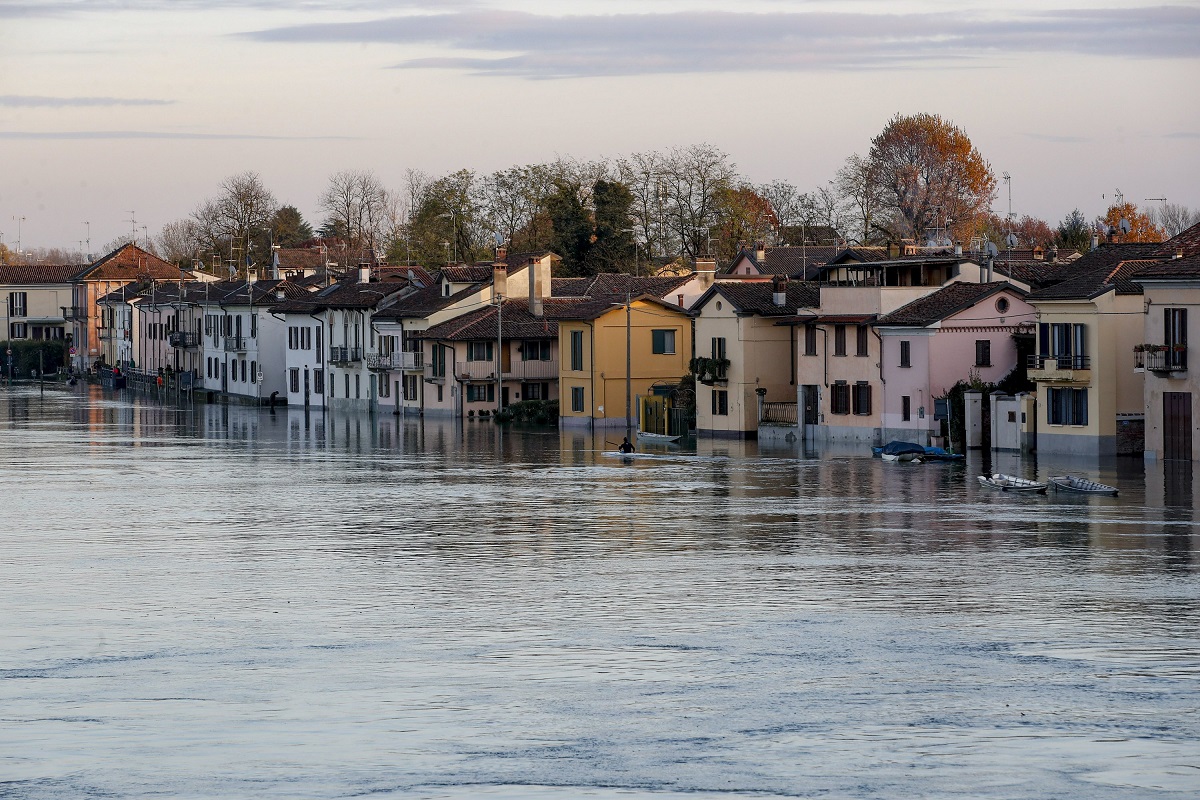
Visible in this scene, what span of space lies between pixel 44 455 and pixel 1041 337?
39071 millimetres

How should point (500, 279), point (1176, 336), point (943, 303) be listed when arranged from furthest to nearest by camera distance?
point (500, 279)
point (943, 303)
point (1176, 336)

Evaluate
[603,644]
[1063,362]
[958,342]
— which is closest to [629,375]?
[958,342]

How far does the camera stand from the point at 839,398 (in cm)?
7262

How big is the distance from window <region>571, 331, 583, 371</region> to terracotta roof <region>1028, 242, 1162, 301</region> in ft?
90.7

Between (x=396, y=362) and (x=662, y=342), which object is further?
(x=396, y=362)

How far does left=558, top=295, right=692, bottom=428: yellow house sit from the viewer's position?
87.5 m

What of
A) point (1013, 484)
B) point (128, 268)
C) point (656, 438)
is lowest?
point (1013, 484)

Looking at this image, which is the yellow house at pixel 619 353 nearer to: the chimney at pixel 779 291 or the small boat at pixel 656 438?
the small boat at pixel 656 438

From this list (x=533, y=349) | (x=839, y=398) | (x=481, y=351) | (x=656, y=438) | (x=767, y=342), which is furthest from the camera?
(x=481, y=351)

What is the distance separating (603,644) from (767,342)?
5101cm

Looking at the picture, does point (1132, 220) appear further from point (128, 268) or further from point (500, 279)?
point (128, 268)

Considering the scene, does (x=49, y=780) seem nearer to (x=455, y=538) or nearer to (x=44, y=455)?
(x=455, y=538)

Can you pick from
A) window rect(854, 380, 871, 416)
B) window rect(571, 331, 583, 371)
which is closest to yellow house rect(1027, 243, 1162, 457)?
window rect(854, 380, 871, 416)

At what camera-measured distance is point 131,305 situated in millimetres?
159875
